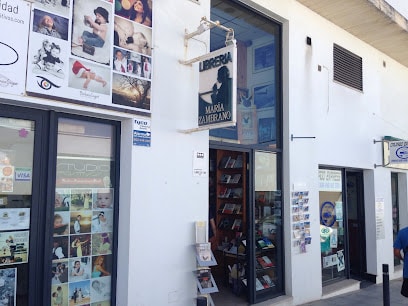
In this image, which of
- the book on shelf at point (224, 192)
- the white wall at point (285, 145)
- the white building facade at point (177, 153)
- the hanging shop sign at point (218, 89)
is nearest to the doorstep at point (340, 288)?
the white building facade at point (177, 153)

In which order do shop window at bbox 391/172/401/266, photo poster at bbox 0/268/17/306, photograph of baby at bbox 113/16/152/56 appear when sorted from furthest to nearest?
shop window at bbox 391/172/401/266 → photograph of baby at bbox 113/16/152/56 → photo poster at bbox 0/268/17/306

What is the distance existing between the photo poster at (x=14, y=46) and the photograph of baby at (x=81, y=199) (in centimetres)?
122

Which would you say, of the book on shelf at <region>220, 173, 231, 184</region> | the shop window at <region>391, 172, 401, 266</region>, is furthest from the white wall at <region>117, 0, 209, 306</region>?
the shop window at <region>391, 172, 401, 266</region>

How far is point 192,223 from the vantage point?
5.04 m

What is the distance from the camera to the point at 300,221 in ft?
22.1

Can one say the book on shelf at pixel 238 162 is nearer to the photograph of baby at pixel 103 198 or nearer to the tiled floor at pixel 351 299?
the tiled floor at pixel 351 299

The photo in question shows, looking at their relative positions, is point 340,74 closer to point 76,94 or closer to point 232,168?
point 232,168

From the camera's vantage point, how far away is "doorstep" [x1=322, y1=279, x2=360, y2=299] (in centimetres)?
720

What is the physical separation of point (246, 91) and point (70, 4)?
10.4ft

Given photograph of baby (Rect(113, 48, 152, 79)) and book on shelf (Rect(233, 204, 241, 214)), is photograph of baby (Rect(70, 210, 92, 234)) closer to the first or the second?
photograph of baby (Rect(113, 48, 152, 79))

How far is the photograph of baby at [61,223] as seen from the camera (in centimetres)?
414

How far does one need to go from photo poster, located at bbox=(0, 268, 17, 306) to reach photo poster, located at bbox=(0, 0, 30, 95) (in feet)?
5.64

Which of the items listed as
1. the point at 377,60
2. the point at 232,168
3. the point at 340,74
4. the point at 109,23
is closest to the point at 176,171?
the point at 109,23

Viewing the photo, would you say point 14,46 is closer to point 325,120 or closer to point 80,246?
point 80,246
